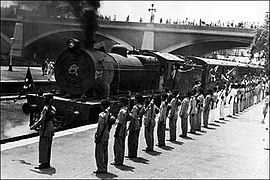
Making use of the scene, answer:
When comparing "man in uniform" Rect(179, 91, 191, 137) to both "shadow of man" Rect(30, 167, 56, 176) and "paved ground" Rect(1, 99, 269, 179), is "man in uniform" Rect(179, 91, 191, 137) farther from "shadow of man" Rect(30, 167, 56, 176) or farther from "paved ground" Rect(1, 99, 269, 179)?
"shadow of man" Rect(30, 167, 56, 176)

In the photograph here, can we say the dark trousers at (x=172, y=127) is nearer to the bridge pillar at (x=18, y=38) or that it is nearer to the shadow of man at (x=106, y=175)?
the shadow of man at (x=106, y=175)

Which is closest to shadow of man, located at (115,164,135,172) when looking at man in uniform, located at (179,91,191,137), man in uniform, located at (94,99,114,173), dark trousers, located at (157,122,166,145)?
man in uniform, located at (94,99,114,173)

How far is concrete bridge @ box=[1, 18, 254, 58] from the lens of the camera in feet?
140

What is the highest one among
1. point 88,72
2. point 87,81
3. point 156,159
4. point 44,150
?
point 88,72

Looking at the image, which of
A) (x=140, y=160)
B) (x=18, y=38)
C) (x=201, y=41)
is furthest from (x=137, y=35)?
(x=140, y=160)

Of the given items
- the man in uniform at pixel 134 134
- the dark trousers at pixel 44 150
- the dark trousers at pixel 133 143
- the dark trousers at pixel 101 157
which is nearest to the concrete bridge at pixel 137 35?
the man in uniform at pixel 134 134

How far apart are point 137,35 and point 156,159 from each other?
40169 mm

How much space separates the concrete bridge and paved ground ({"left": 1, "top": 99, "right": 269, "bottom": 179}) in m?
32.9

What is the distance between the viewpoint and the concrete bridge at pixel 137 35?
42.8m

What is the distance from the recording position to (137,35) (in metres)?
47.7

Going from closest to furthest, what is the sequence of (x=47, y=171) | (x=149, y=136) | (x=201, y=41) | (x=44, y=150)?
(x=47, y=171) → (x=44, y=150) → (x=149, y=136) → (x=201, y=41)

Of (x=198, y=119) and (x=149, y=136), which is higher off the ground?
(x=149, y=136)

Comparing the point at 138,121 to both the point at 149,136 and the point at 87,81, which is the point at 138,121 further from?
the point at 87,81

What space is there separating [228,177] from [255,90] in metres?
17.3
